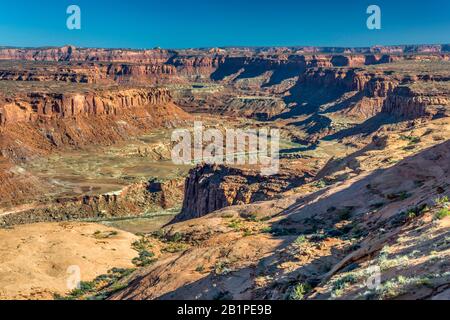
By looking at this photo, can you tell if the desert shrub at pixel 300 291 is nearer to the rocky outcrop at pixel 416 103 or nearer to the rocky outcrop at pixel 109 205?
the rocky outcrop at pixel 109 205

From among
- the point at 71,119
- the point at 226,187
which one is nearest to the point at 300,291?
the point at 226,187

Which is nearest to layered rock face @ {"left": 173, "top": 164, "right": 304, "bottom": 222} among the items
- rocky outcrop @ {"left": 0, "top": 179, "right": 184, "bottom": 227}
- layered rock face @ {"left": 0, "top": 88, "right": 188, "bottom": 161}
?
rocky outcrop @ {"left": 0, "top": 179, "right": 184, "bottom": 227}

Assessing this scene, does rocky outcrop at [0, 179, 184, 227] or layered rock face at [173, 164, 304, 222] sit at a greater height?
layered rock face at [173, 164, 304, 222]

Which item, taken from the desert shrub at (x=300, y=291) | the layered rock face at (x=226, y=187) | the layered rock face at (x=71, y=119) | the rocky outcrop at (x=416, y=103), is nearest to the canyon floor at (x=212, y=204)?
the desert shrub at (x=300, y=291)

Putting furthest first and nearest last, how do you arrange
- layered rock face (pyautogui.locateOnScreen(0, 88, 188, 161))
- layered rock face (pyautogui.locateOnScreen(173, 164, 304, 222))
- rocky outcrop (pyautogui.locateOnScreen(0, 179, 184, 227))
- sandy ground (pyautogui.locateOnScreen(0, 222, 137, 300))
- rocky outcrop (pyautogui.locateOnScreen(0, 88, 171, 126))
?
1. rocky outcrop (pyautogui.locateOnScreen(0, 88, 171, 126))
2. layered rock face (pyautogui.locateOnScreen(0, 88, 188, 161))
3. rocky outcrop (pyautogui.locateOnScreen(0, 179, 184, 227))
4. layered rock face (pyautogui.locateOnScreen(173, 164, 304, 222))
5. sandy ground (pyautogui.locateOnScreen(0, 222, 137, 300))

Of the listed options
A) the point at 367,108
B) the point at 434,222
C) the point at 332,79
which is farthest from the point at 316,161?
the point at 332,79

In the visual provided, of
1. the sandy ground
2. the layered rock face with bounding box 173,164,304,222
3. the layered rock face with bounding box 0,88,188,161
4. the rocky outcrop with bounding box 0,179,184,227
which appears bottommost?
the rocky outcrop with bounding box 0,179,184,227

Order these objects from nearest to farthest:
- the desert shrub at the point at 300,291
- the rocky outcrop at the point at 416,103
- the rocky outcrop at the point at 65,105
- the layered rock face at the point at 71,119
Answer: the desert shrub at the point at 300,291 → the rocky outcrop at the point at 416,103 → the layered rock face at the point at 71,119 → the rocky outcrop at the point at 65,105

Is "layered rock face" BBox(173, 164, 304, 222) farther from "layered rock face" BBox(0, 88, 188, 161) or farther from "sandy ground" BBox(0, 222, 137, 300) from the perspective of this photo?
"layered rock face" BBox(0, 88, 188, 161)
